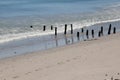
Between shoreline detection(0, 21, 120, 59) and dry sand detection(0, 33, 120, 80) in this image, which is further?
shoreline detection(0, 21, 120, 59)

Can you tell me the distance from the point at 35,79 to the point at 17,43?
523 inches

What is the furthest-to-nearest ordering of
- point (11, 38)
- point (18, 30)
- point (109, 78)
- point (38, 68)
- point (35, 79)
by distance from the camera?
point (18, 30) < point (11, 38) < point (38, 68) < point (35, 79) < point (109, 78)

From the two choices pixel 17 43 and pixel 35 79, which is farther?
pixel 17 43

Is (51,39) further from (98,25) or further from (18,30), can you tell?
(98,25)

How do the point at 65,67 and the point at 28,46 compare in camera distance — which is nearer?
the point at 65,67

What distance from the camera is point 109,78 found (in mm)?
11297

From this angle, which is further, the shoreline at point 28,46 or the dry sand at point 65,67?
the shoreline at point 28,46

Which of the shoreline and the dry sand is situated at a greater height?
the dry sand

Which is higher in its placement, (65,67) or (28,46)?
(65,67)

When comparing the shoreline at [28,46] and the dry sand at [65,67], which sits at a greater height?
the dry sand at [65,67]

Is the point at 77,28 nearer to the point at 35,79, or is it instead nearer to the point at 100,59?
the point at 100,59

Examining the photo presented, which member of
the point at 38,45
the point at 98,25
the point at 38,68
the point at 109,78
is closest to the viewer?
the point at 109,78

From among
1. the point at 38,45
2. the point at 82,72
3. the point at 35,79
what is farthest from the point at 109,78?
the point at 38,45

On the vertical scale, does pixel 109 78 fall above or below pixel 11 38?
above
